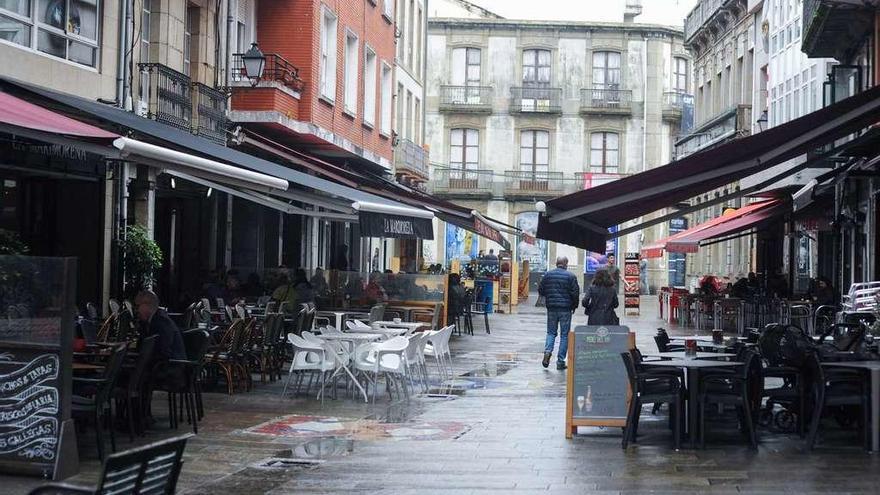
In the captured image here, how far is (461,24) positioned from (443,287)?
44.1m

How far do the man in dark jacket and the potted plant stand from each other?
5.93 metres

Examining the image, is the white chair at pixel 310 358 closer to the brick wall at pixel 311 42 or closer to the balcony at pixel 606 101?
the brick wall at pixel 311 42

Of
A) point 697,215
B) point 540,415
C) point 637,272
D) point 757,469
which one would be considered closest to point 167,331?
point 540,415

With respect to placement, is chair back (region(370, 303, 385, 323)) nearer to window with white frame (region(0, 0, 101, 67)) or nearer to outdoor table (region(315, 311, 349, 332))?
outdoor table (region(315, 311, 349, 332))

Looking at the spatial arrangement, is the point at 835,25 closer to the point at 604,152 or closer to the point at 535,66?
the point at 604,152

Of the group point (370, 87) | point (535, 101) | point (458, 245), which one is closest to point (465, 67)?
point (535, 101)

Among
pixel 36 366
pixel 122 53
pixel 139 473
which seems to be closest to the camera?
pixel 139 473

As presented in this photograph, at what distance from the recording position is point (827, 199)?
2877cm

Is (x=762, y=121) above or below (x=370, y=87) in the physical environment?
below

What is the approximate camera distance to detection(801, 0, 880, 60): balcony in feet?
78.3

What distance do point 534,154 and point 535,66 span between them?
456 cm

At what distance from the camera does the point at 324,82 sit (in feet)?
97.9

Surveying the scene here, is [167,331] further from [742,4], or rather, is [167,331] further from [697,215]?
[697,215]

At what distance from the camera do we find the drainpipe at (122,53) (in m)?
20.3
